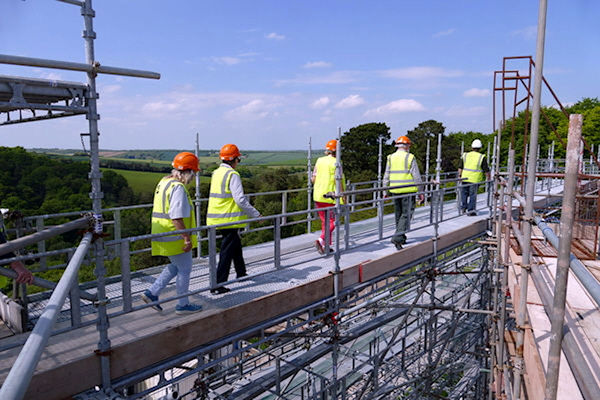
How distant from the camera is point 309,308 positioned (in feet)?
17.9

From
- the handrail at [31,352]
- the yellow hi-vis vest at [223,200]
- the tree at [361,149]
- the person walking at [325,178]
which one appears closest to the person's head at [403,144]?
the person walking at [325,178]

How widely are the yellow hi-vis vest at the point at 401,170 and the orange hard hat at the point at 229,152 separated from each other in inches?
128

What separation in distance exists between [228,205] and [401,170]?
12.0 feet

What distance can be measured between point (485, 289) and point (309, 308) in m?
7.58

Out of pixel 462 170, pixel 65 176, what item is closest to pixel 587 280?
pixel 462 170

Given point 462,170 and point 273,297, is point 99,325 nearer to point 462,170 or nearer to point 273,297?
point 273,297

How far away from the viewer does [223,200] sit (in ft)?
17.5

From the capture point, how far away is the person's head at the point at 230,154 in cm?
543

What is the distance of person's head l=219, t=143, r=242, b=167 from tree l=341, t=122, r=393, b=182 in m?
48.6

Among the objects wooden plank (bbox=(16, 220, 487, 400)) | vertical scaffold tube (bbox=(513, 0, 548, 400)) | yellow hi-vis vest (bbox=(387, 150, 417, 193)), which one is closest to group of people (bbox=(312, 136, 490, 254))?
yellow hi-vis vest (bbox=(387, 150, 417, 193))

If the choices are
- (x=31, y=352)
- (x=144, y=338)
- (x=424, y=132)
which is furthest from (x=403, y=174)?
(x=424, y=132)

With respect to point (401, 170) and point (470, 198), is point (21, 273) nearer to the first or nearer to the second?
point (401, 170)

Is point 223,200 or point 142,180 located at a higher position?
point 223,200

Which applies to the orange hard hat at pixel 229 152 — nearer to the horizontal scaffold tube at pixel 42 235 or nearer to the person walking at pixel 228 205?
the person walking at pixel 228 205
